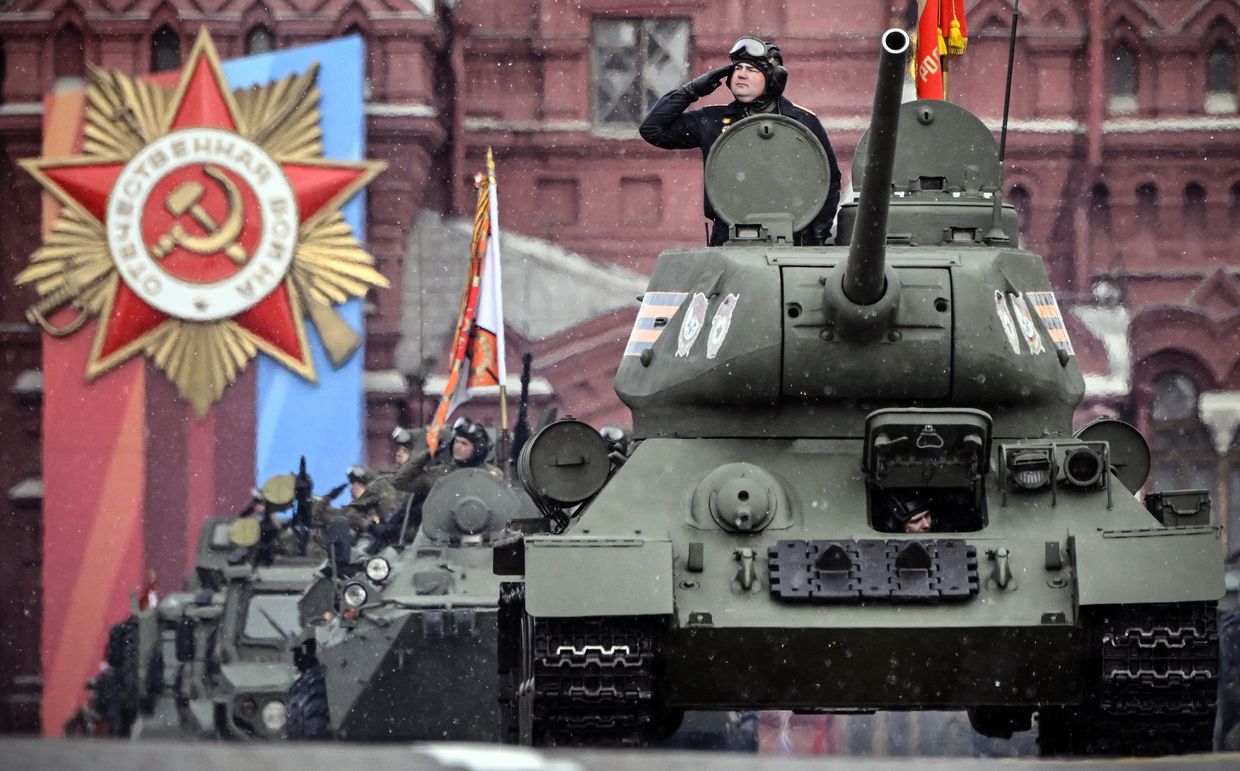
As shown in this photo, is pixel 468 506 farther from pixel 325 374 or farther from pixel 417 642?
pixel 325 374

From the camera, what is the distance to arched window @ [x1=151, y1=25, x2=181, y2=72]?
21859 millimetres

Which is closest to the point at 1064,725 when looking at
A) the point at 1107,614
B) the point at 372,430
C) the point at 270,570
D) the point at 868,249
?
the point at 1107,614

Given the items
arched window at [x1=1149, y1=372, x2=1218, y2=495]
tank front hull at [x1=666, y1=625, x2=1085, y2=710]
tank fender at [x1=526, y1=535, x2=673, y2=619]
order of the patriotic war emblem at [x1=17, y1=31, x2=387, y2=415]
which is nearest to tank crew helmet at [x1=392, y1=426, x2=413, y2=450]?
order of the patriotic war emblem at [x1=17, y1=31, x2=387, y2=415]

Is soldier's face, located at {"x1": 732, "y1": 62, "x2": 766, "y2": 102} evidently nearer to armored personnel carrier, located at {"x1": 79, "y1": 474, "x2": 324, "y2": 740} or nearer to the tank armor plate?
the tank armor plate

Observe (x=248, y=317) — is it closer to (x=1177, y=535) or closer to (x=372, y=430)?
(x=372, y=430)

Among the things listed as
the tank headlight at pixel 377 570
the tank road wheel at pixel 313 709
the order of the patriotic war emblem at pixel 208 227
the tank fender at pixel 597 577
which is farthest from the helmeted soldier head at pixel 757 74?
the order of the patriotic war emblem at pixel 208 227

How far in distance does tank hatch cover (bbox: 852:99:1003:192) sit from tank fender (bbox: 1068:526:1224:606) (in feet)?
8.52

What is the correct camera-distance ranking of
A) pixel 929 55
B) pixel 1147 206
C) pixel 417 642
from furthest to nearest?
1. pixel 1147 206
2. pixel 417 642
3. pixel 929 55

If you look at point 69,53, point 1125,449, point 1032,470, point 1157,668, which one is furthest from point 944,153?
point 69,53

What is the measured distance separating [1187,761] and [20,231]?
17.0 metres

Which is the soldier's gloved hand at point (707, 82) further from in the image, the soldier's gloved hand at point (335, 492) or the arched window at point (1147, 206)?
the arched window at point (1147, 206)

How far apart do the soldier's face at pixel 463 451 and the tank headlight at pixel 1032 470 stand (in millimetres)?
8869

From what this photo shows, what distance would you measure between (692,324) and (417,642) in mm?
5778

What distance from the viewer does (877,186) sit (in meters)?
8.99
